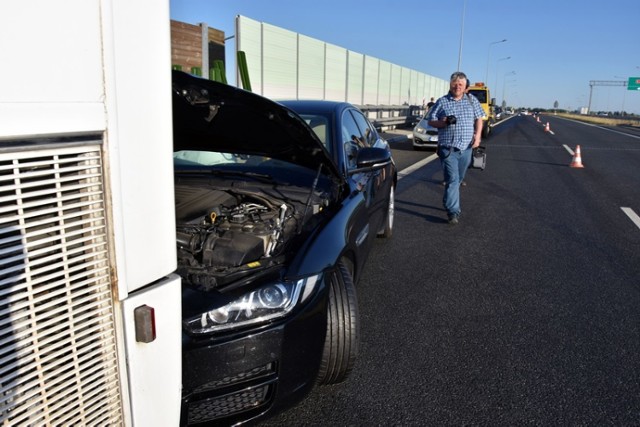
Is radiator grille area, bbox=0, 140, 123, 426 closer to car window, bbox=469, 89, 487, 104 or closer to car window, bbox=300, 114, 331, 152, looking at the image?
car window, bbox=300, 114, 331, 152

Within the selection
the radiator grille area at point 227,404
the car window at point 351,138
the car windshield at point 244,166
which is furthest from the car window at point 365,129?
the radiator grille area at point 227,404

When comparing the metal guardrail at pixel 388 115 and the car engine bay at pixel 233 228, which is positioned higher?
the metal guardrail at pixel 388 115

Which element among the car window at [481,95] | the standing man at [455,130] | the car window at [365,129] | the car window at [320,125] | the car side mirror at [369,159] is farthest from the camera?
the car window at [481,95]

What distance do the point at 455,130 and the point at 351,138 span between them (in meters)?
2.31

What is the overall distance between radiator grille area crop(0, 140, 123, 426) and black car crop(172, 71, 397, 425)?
0.59m

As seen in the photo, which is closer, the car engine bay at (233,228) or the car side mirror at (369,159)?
the car engine bay at (233,228)

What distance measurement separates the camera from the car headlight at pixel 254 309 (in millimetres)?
2025

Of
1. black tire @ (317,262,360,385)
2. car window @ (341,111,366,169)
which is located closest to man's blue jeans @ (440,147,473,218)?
car window @ (341,111,366,169)

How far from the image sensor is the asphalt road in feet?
8.08

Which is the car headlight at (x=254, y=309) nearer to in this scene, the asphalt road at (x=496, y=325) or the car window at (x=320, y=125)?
the asphalt road at (x=496, y=325)

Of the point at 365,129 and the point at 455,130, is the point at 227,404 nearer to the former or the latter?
the point at 365,129

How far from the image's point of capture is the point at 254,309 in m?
2.11

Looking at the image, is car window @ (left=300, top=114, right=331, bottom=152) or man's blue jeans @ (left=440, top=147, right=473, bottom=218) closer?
car window @ (left=300, top=114, right=331, bottom=152)

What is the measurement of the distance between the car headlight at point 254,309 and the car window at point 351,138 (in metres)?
1.72
